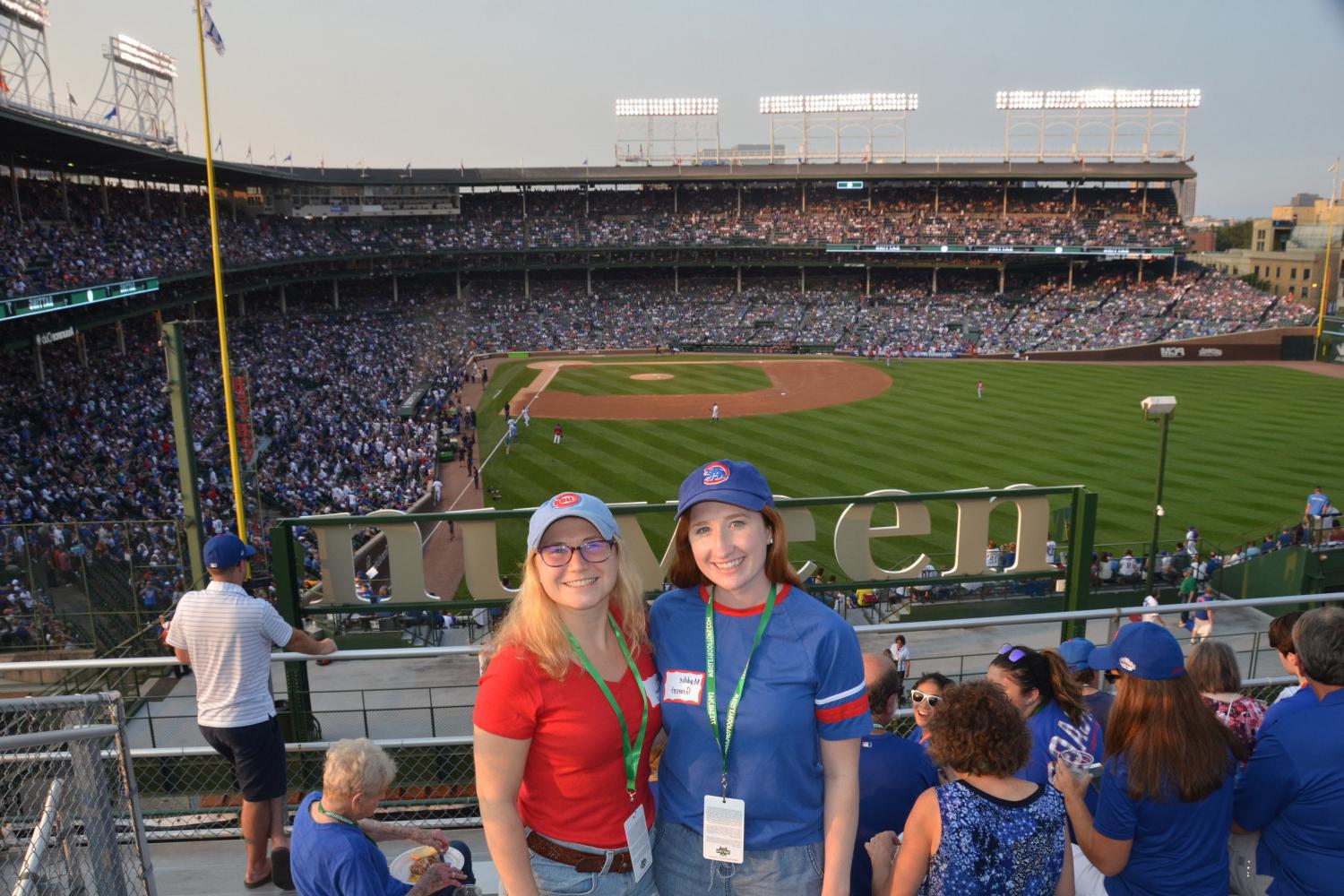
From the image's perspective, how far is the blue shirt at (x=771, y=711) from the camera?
258 cm

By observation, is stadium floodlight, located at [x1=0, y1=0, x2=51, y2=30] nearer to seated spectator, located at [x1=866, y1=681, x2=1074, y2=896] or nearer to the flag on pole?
the flag on pole

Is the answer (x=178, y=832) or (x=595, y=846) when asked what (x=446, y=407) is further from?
(x=595, y=846)

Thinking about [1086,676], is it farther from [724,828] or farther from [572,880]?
[572,880]

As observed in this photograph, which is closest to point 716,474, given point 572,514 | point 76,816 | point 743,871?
point 572,514

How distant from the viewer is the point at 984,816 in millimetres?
2715

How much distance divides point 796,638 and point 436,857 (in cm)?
211

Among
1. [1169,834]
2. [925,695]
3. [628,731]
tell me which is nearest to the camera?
[628,731]

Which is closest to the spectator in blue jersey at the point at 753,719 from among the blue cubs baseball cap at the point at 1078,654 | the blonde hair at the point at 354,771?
the blonde hair at the point at 354,771

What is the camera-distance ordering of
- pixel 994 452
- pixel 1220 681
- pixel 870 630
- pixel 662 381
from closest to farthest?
pixel 1220 681
pixel 870 630
pixel 994 452
pixel 662 381

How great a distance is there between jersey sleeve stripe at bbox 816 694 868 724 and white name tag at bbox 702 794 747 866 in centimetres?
35

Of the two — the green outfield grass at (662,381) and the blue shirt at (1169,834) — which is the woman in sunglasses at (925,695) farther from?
the green outfield grass at (662,381)

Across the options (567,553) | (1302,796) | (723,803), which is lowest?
(1302,796)

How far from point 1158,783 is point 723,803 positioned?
1.60m

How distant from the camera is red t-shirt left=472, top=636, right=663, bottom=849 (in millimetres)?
2436
